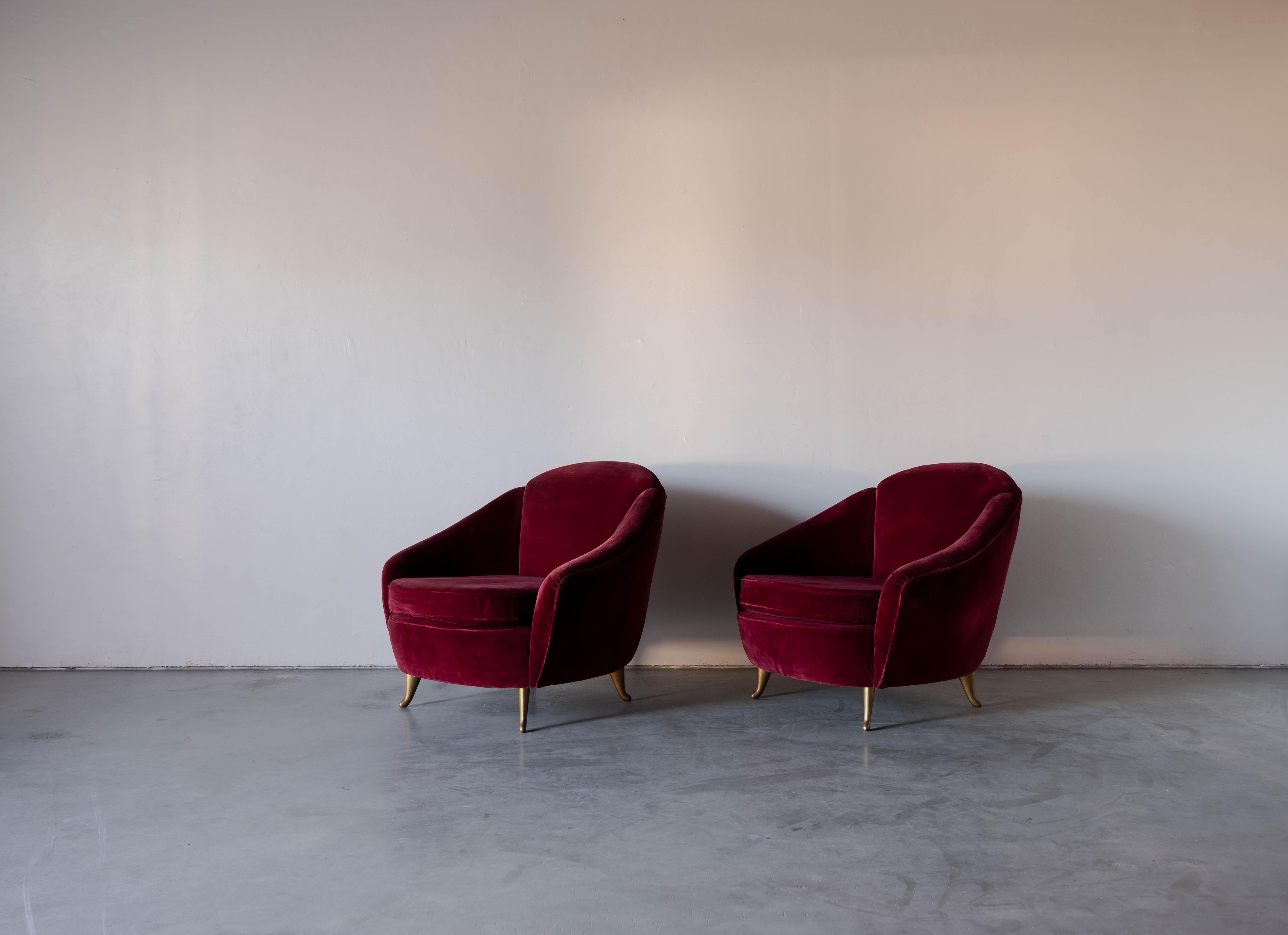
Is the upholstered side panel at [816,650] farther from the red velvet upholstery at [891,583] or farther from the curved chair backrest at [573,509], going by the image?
the curved chair backrest at [573,509]

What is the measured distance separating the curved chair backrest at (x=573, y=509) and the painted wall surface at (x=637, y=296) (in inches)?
11.8

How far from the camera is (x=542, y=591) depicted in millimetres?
2828

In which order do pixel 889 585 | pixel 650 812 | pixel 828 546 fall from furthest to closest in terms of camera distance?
pixel 828 546, pixel 889 585, pixel 650 812

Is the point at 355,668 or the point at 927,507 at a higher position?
the point at 927,507

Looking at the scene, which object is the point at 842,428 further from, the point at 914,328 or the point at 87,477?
the point at 87,477

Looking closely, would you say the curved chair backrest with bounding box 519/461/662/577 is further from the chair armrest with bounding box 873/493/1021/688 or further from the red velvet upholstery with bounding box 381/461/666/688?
the chair armrest with bounding box 873/493/1021/688

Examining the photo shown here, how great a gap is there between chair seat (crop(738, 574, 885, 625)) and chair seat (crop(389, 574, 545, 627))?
0.77 meters

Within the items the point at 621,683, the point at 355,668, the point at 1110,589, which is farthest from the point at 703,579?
the point at 1110,589

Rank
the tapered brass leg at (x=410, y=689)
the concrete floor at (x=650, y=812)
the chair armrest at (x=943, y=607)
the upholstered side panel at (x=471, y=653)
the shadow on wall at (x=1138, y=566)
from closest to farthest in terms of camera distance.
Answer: the concrete floor at (x=650, y=812) < the chair armrest at (x=943, y=607) < the upholstered side panel at (x=471, y=653) < the tapered brass leg at (x=410, y=689) < the shadow on wall at (x=1138, y=566)

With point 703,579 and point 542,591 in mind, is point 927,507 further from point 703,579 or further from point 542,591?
point 542,591

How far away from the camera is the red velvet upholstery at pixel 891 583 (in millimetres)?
2793

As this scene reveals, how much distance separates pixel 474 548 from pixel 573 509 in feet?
1.44

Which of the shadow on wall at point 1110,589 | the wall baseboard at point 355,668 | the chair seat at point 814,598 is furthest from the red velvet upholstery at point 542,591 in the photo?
the shadow on wall at point 1110,589

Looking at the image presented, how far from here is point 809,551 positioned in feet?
11.5
